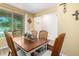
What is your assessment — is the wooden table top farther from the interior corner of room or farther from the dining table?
the interior corner of room

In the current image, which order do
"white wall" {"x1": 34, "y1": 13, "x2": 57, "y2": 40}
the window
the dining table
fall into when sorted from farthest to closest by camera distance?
"white wall" {"x1": 34, "y1": 13, "x2": 57, "y2": 40}, the window, the dining table

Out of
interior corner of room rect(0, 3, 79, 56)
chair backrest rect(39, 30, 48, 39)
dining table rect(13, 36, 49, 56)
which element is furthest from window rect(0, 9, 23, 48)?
chair backrest rect(39, 30, 48, 39)

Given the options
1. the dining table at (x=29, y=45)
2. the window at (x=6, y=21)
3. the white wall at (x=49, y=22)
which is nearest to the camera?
the dining table at (x=29, y=45)

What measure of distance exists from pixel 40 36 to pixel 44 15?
2.56 ft

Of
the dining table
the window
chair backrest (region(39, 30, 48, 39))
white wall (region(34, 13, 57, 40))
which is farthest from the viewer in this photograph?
chair backrest (region(39, 30, 48, 39))

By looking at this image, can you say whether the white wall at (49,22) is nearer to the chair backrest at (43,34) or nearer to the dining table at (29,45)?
the chair backrest at (43,34)

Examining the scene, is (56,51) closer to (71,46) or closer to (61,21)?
(71,46)

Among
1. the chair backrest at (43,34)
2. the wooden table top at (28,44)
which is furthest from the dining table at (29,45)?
the chair backrest at (43,34)

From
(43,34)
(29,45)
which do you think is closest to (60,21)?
(29,45)

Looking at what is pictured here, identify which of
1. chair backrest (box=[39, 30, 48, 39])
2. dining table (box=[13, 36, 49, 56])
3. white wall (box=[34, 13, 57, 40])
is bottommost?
dining table (box=[13, 36, 49, 56])

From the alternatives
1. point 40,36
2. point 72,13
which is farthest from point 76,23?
point 40,36

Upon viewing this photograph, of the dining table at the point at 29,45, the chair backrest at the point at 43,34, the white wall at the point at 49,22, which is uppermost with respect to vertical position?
the white wall at the point at 49,22

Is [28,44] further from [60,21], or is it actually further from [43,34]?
[43,34]

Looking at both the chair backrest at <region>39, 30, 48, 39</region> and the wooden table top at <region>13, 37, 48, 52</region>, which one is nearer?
the wooden table top at <region>13, 37, 48, 52</region>
